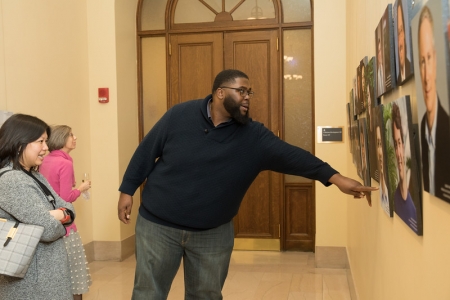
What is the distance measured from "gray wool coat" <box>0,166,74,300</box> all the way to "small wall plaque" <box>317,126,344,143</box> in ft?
13.6

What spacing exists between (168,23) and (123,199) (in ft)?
14.4

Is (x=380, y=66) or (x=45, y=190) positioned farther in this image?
(x=45, y=190)

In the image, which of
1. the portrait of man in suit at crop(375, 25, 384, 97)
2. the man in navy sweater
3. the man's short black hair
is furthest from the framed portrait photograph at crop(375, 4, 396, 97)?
the man's short black hair

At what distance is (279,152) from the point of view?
3217 mm

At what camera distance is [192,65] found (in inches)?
288

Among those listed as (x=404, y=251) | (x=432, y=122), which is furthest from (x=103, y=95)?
(x=432, y=122)

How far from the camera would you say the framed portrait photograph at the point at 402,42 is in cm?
157

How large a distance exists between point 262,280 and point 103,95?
304 cm

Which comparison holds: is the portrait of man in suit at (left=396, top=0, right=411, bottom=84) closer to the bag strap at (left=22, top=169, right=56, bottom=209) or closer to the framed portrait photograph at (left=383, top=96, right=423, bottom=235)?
the framed portrait photograph at (left=383, top=96, right=423, bottom=235)

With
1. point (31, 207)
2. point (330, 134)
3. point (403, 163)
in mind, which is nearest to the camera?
point (403, 163)

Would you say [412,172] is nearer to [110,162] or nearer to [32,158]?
[32,158]

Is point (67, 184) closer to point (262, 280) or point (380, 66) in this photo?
point (262, 280)

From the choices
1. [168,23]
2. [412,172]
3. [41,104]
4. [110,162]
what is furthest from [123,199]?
[168,23]

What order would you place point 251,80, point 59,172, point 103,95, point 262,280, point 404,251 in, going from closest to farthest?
point 404,251
point 59,172
point 262,280
point 103,95
point 251,80
